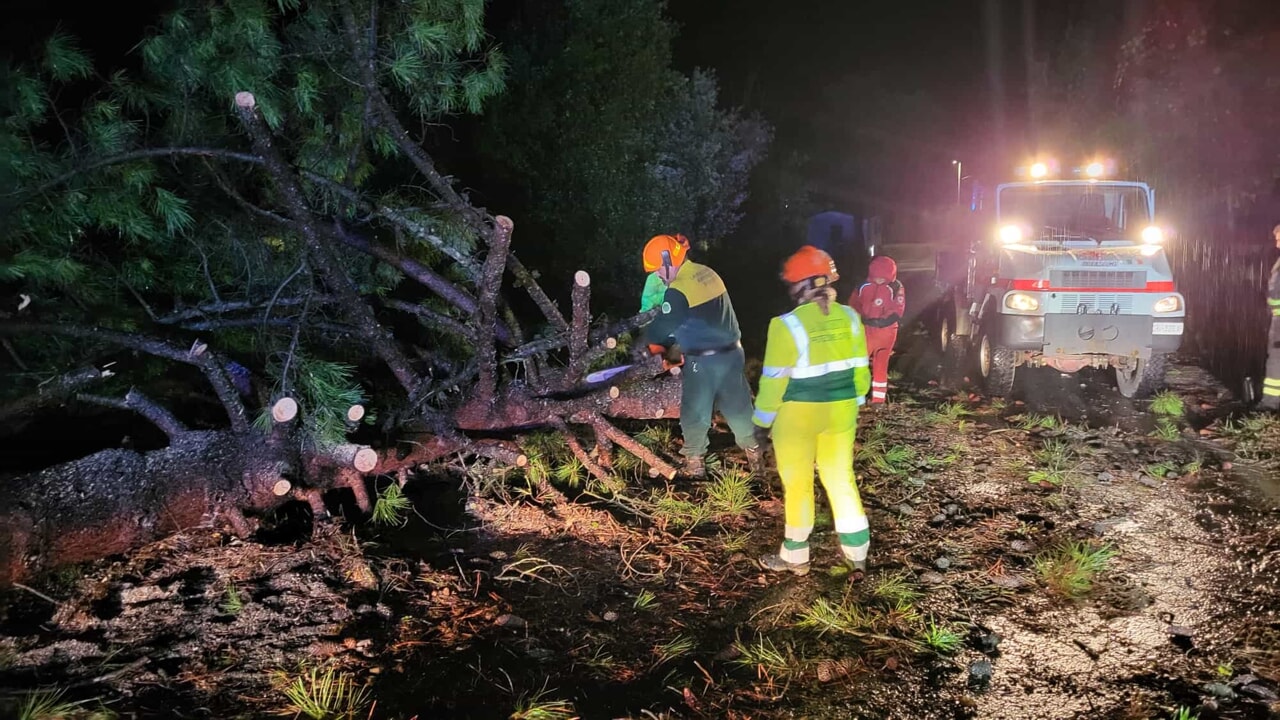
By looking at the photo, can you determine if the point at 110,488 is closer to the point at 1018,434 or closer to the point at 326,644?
the point at 326,644

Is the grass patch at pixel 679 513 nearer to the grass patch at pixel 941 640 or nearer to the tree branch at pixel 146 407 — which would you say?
the grass patch at pixel 941 640

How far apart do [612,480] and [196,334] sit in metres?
2.89

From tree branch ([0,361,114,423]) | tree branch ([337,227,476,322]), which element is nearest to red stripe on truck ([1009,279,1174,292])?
tree branch ([337,227,476,322])

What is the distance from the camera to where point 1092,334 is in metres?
6.59

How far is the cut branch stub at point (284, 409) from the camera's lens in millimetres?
3848

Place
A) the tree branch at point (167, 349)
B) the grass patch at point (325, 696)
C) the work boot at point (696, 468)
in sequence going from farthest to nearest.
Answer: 1. the work boot at point (696, 468)
2. the tree branch at point (167, 349)
3. the grass patch at point (325, 696)

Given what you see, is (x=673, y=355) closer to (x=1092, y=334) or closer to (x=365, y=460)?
(x=365, y=460)

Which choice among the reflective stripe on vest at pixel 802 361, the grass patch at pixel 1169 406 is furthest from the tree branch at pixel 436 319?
the grass patch at pixel 1169 406

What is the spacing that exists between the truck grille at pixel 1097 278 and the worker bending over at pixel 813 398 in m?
3.68

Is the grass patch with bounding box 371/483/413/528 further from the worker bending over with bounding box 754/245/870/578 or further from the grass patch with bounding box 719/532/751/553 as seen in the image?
the worker bending over with bounding box 754/245/870/578

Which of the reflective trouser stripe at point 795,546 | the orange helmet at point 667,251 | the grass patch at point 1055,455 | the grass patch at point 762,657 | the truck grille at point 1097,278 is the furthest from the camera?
the truck grille at point 1097,278

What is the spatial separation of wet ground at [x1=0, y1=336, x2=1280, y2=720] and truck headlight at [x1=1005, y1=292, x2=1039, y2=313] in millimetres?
1742

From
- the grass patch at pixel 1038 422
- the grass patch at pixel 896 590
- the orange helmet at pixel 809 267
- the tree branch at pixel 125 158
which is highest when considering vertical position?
the tree branch at pixel 125 158

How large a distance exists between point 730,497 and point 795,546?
88cm
